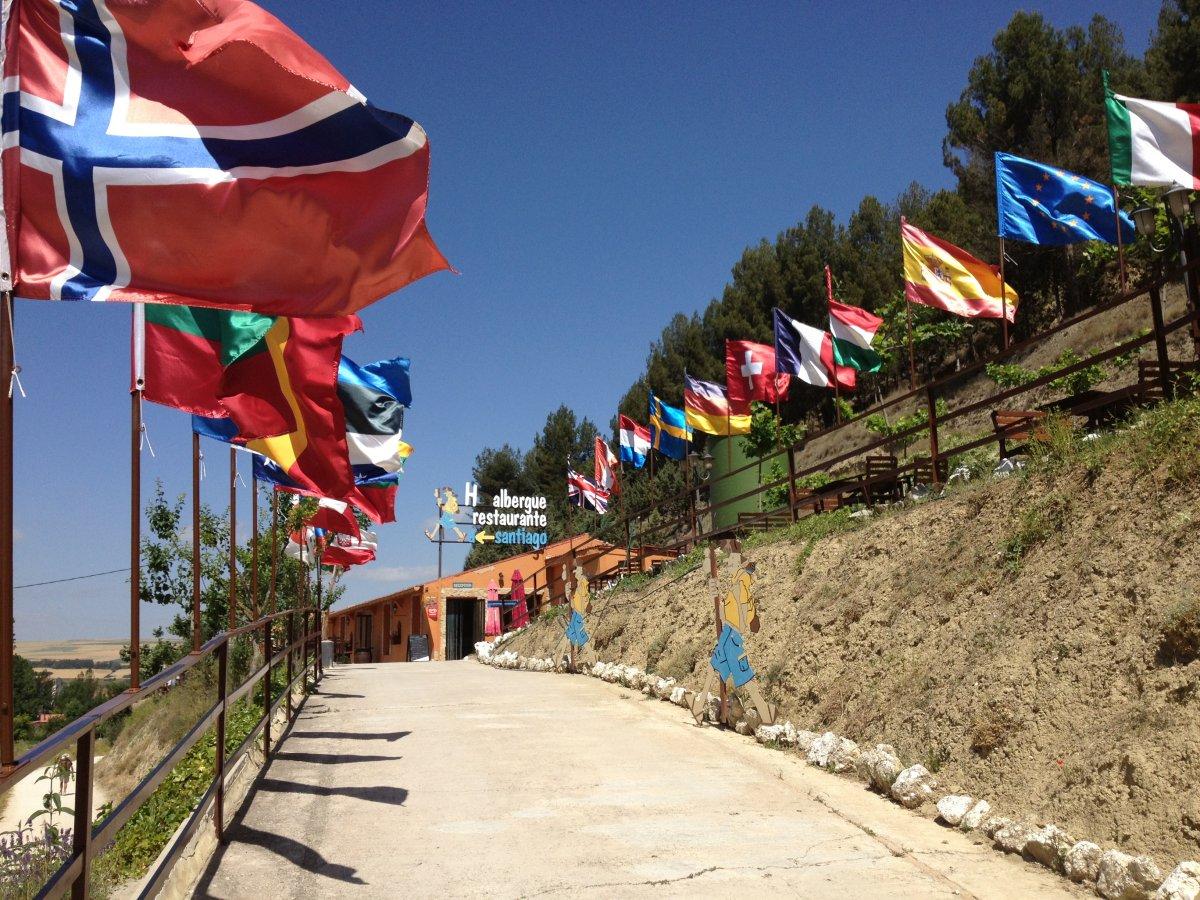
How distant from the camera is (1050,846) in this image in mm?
5152

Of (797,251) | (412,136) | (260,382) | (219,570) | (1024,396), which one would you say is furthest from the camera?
(797,251)

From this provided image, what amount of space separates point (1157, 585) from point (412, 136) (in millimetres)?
4981

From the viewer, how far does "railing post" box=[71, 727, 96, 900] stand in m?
3.09

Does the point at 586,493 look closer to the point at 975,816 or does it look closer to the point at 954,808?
the point at 954,808

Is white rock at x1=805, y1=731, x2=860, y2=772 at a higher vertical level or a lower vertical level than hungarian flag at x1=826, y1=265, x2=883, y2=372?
lower

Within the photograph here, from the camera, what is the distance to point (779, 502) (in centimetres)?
2858

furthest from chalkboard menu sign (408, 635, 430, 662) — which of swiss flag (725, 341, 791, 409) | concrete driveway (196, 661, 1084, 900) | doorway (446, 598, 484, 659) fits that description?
concrete driveway (196, 661, 1084, 900)

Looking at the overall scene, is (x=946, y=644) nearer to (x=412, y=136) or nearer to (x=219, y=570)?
(x=412, y=136)

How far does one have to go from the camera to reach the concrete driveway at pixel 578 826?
16.8 ft

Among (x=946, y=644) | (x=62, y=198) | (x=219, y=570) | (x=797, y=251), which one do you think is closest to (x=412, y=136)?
(x=62, y=198)

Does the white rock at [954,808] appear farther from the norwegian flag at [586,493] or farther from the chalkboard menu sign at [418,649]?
the chalkboard menu sign at [418,649]

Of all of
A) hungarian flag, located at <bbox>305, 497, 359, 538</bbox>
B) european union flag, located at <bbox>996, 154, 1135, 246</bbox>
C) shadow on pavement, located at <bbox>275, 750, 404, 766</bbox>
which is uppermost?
european union flag, located at <bbox>996, 154, 1135, 246</bbox>

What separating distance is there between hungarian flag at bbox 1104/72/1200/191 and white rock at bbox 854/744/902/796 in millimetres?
6230

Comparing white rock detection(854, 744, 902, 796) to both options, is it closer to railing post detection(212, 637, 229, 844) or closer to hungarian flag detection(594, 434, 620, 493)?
railing post detection(212, 637, 229, 844)
